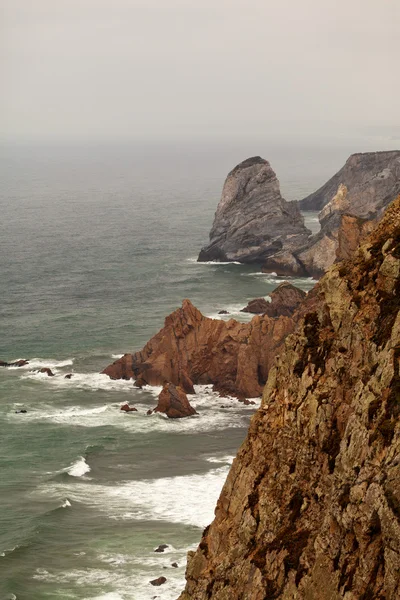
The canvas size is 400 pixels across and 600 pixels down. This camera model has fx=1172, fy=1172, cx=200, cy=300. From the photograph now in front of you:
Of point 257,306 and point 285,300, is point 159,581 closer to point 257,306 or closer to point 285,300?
point 285,300

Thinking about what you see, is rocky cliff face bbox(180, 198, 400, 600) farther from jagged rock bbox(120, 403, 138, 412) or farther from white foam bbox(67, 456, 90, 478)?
jagged rock bbox(120, 403, 138, 412)

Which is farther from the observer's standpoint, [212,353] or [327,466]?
[212,353]

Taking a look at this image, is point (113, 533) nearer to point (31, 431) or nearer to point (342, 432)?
point (31, 431)

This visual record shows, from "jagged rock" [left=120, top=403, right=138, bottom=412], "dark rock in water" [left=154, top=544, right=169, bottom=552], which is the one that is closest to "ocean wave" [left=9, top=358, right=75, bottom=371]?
"jagged rock" [left=120, top=403, right=138, bottom=412]

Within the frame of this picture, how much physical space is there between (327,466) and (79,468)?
5783 centimetres

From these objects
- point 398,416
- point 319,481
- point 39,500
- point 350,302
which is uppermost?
point 350,302

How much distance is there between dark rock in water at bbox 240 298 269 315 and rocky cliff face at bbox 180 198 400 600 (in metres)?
103

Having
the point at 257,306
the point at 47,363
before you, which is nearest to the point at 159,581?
the point at 47,363

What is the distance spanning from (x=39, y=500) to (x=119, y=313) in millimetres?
68990

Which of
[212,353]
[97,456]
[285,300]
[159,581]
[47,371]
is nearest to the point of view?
[159,581]

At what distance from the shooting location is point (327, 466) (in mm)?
39750

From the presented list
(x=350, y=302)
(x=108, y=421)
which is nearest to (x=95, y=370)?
(x=108, y=421)

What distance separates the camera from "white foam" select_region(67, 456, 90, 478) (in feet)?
308

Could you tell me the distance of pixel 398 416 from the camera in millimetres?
36125
